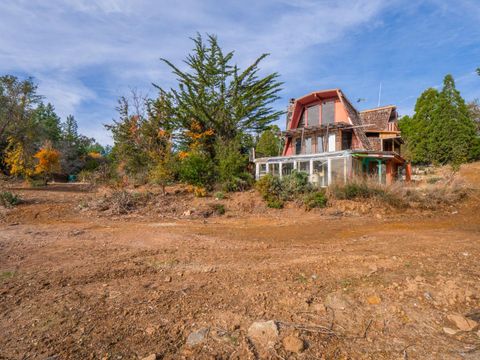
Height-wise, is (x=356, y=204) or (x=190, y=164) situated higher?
(x=190, y=164)

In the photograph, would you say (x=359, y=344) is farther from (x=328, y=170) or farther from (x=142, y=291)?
(x=328, y=170)

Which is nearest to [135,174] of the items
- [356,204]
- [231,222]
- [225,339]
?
[231,222]

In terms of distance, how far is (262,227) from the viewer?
331 inches

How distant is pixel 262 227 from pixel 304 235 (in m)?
1.69

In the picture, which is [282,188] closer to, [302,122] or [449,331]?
[449,331]

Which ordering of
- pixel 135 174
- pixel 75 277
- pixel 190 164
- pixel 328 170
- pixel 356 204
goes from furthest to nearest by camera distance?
pixel 135 174 < pixel 328 170 < pixel 190 164 < pixel 356 204 < pixel 75 277

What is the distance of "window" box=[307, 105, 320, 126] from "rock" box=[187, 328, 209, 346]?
20.6 m

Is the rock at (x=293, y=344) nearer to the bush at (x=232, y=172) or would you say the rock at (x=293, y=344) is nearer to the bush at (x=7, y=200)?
the bush at (x=232, y=172)

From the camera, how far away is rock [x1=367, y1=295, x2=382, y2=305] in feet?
9.55

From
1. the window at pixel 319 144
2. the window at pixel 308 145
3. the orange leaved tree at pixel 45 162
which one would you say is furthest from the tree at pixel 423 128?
the orange leaved tree at pixel 45 162

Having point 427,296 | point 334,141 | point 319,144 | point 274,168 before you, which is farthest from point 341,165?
point 427,296

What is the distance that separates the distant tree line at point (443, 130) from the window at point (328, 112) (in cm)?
1102

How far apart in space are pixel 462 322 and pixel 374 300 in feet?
2.47

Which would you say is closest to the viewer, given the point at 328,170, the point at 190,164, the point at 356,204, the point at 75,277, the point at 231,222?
the point at 75,277
